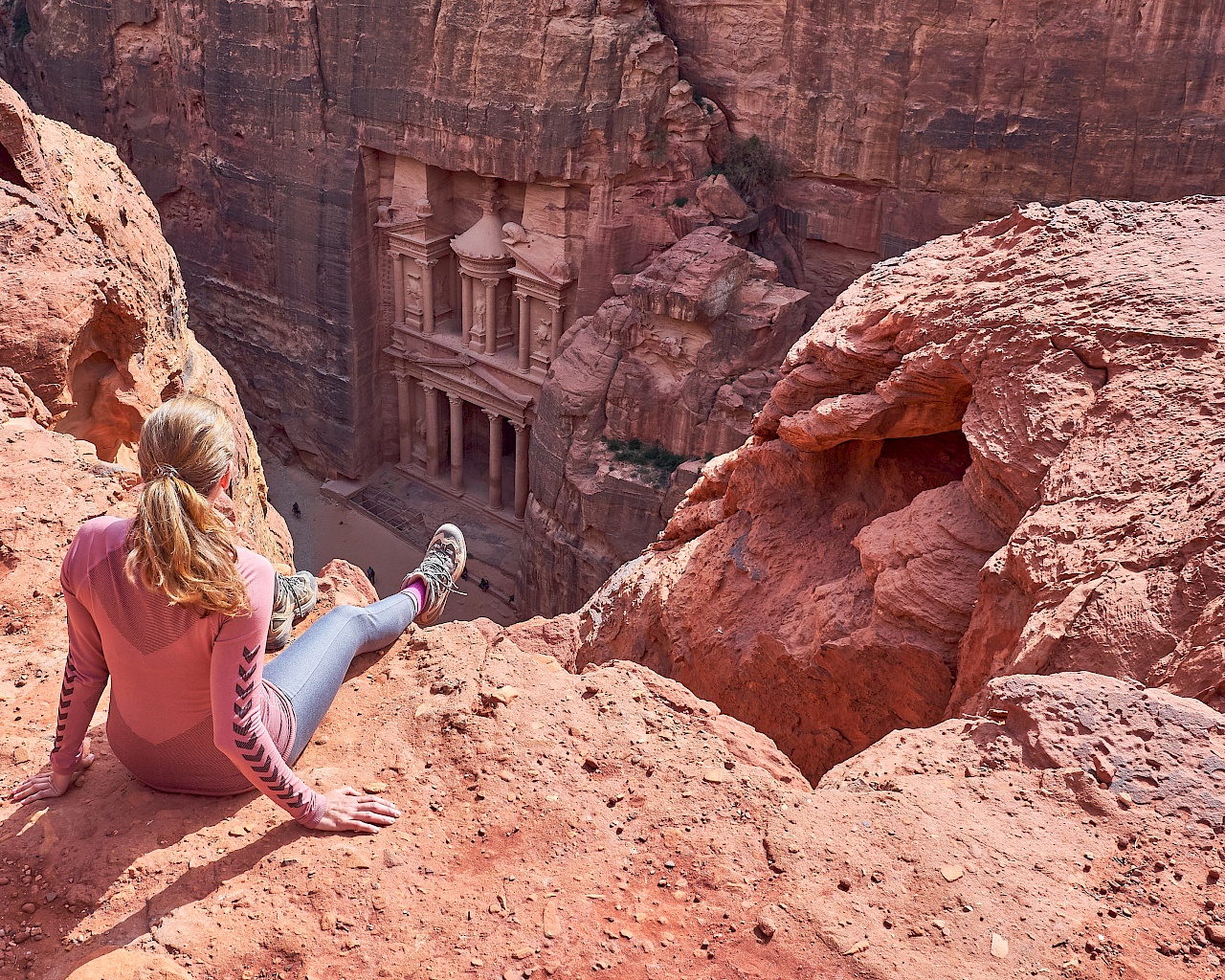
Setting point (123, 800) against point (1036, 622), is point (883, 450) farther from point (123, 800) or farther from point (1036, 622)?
point (123, 800)

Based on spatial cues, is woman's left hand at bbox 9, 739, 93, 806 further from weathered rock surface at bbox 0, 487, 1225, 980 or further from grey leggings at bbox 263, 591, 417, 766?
grey leggings at bbox 263, 591, 417, 766

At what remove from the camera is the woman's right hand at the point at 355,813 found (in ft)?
11.6

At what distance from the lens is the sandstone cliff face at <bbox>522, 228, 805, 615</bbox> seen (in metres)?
18.9

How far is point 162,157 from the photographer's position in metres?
26.9

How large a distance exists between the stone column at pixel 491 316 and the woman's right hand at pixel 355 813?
787 inches

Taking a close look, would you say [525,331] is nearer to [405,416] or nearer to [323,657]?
[405,416]

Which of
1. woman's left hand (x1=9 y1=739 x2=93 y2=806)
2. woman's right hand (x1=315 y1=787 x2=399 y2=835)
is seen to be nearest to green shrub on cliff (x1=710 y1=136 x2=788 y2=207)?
woman's right hand (x1=315 y1=787 x2=399 y2=835)

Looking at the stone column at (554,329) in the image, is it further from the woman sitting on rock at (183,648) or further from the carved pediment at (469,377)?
the woman sitting on rock at (183,648)

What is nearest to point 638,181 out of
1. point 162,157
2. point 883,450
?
point 162,157

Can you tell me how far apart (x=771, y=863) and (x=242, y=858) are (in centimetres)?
168

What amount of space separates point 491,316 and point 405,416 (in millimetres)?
4111

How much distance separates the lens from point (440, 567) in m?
5.37

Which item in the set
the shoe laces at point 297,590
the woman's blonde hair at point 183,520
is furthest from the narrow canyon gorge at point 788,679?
the woman's blonde hair at point 183,520

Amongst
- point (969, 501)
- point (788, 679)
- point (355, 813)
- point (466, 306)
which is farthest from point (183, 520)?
point (466, 306)
